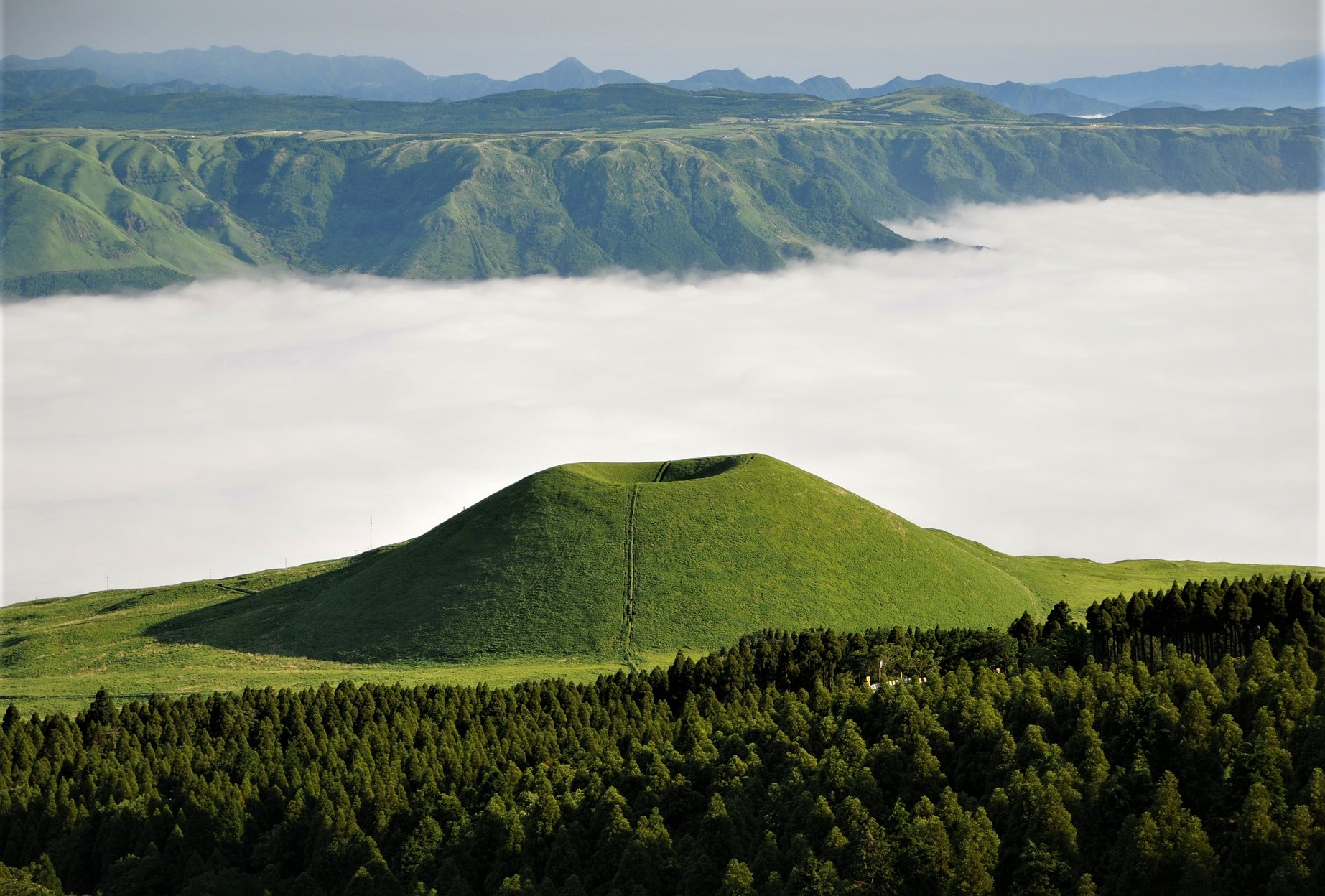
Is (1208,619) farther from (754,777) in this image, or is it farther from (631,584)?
(631,584)

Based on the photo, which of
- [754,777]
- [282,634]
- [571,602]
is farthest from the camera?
[282,634]

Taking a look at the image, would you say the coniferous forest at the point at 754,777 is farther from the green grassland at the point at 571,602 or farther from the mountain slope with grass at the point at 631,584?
the mountain slope with grass at the point at 631,584

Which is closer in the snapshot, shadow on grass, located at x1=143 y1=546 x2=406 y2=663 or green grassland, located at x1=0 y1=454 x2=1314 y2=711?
green grassland, located at x1=0 y1=454 x2=1314 y2=711

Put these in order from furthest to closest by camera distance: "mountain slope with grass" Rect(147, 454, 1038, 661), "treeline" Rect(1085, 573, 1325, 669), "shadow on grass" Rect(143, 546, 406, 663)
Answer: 1. "shadow on grass" Rect(143, 546, 406, 663)
2. "mountain slope with grass" Rect(147, 454, 1038, 661)
3. "treeline" Rect(1085, 573, 1325, 669)

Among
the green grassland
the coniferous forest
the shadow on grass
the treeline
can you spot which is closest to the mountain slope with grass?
the green grassland

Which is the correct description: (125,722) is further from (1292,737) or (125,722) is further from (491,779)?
(1292,737)

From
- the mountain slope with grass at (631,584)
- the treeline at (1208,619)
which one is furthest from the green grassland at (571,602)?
the treeline at (1208,619)

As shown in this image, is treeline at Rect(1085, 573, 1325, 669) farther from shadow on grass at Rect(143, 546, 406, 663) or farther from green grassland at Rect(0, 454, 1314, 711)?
shadow on grass at Rect(143, 546, 406, 663)

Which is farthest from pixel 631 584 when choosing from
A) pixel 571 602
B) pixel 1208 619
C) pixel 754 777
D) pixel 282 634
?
pixel 754 777
